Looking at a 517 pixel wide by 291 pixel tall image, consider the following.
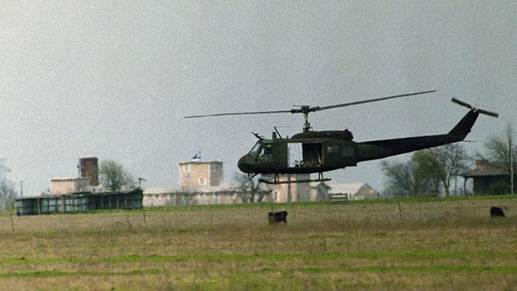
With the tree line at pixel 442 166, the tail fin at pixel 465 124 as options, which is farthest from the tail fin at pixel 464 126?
the tree line at pixel 442 166

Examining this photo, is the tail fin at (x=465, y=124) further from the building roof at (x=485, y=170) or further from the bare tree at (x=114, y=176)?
the bare tree at (x=114, y=176)

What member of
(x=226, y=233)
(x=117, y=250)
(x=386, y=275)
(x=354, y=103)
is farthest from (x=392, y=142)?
(x=386, y=275)

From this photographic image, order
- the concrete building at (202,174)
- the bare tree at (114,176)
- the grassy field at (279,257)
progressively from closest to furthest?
1. the grassy field at (279,257)
2. the bare tree at (114,176)
3. the concrete building at (202,174)

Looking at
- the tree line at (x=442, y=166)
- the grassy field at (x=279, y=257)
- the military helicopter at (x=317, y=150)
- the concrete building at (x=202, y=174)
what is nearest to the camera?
the grassy field at (x=279, y=257)

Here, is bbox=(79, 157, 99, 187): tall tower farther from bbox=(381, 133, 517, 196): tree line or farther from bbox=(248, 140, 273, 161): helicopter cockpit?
bbox=(248, 140, 273, 161): helicopter cockpit

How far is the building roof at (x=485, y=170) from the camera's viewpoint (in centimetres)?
11544

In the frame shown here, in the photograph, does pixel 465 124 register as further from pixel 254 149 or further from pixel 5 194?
pixel 5 194

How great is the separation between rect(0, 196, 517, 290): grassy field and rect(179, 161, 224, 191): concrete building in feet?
472

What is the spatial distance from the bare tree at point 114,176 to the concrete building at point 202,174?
92.4ft

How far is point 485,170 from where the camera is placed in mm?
119938

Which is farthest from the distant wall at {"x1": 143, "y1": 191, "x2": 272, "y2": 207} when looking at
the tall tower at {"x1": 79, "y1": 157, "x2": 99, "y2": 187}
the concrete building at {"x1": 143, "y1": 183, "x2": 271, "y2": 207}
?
the tall tower at {"x1": 79, "y1": 157, "x2": 99, "y2": 187}

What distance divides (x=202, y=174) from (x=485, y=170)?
8400 cm

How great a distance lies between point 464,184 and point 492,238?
8232 centimetres

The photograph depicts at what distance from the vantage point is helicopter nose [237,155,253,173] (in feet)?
166
